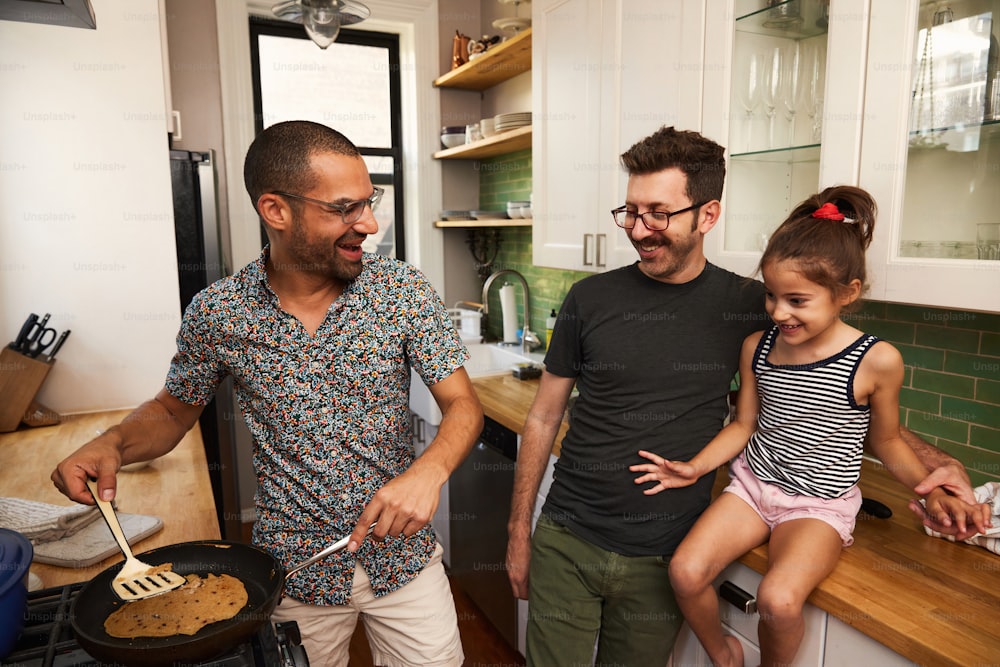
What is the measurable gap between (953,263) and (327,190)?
120cm

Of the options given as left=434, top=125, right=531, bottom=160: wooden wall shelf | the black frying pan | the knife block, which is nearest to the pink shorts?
the black frying pan

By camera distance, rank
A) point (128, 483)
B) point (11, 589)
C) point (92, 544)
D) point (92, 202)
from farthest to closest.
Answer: point (92, 202), point (128, 483), point (92, 544), point (11, 589)

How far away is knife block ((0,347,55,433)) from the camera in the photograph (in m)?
2.25

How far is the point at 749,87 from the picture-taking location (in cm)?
178

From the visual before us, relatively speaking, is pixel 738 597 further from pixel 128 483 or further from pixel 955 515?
pixel 128 483

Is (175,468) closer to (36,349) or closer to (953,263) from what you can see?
(36,349)

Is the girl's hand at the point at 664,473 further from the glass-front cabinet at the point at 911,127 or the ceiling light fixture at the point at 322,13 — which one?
the ceiling light fixture at the point at 322,13

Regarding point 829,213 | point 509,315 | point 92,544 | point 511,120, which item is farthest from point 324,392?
point 509,315

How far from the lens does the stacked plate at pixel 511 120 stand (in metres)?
3.02

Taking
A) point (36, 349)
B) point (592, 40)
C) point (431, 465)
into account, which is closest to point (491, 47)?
point (592, 40)

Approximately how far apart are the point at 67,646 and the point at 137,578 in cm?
13

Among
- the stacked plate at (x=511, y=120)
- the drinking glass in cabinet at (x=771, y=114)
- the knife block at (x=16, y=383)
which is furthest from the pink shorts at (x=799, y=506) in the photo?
the knife block at (x=16, y=383)

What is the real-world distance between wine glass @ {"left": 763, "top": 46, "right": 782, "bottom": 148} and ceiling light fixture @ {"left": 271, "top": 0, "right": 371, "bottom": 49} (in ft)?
4.27

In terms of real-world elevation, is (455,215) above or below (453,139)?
below
